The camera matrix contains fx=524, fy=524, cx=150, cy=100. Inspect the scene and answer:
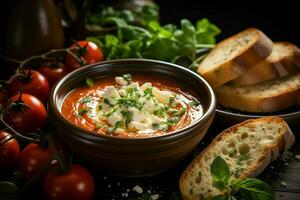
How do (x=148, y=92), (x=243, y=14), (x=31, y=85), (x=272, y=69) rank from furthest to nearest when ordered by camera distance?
1. (x=243, y=14)
2. (x=272, y=69)
3. (x=31, y=85)
4. (x=148, y=92)

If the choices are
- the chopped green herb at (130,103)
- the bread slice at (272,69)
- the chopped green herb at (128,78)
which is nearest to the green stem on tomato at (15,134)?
the chopped green herb at (130,103)

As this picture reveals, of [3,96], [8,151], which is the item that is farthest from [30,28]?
[8,151]

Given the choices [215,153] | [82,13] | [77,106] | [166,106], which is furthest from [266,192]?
[82,13]

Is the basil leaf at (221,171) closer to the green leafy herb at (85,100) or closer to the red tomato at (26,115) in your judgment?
the green leafy herb at (85,100)

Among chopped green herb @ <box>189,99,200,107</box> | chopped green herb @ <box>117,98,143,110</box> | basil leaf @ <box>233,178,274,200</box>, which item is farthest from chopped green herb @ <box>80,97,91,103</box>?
basil leaf @ <box>233,178,274,200</box>

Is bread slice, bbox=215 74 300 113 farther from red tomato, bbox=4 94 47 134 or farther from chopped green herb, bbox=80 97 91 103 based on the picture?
red tomato, bbox=4 94 47 134

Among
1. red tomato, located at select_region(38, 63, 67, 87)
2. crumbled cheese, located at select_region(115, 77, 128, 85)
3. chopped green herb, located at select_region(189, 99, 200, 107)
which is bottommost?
red tomato, located at select_region(38, 63, 67, 87)

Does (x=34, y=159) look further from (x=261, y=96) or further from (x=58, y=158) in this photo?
(x=261, y=96)
